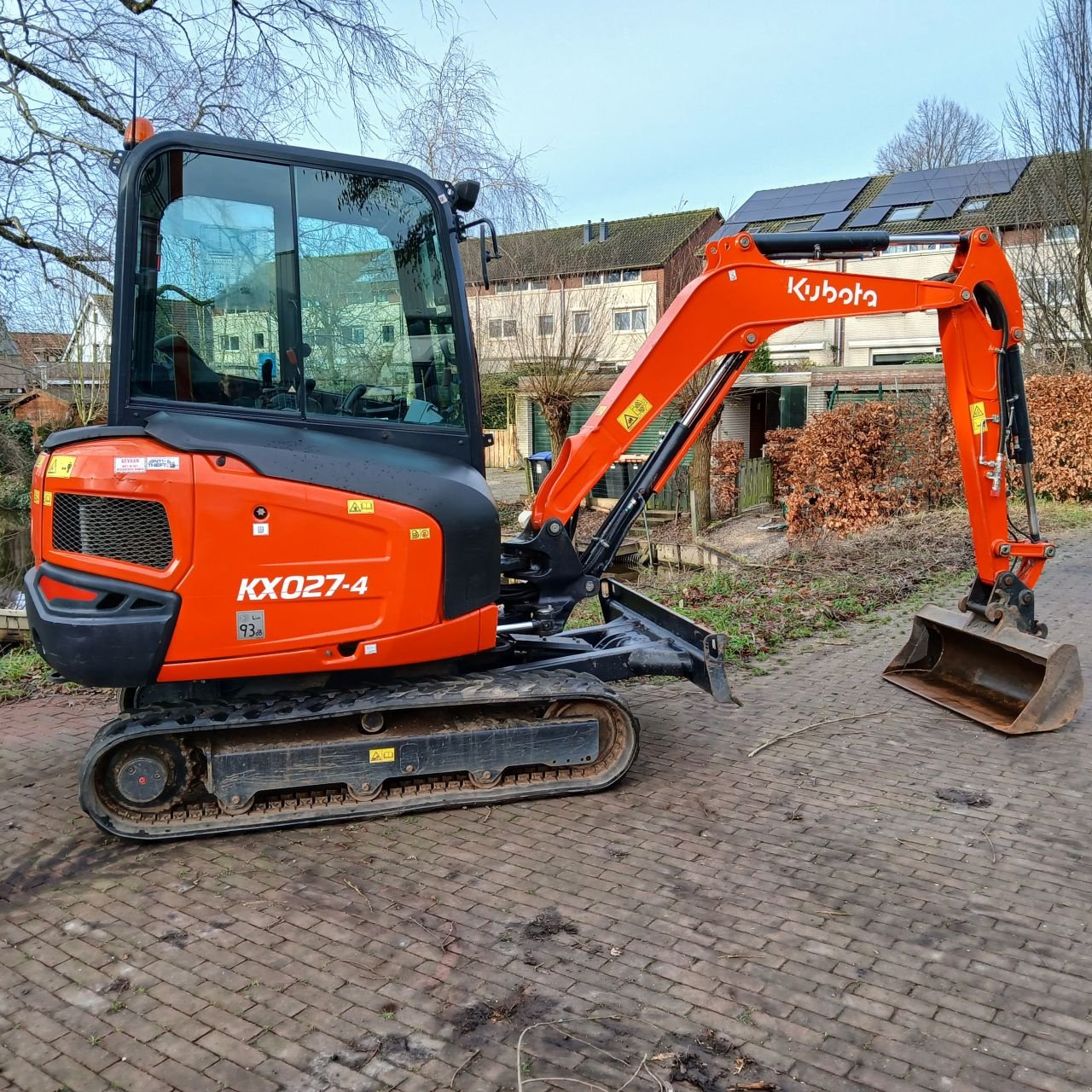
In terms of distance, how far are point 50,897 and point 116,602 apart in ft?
4.27

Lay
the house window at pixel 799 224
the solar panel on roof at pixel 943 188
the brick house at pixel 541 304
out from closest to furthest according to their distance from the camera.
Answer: the brick house at pixel 541 304, the solar panel on roof at pixel 943 188, the house window at pixel 799 224

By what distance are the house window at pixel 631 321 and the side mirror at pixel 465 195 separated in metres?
23.8

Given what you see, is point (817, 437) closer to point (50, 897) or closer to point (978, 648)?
point (978, 648)

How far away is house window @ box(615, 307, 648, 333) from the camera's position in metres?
28.6

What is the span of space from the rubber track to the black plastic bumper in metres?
0.36

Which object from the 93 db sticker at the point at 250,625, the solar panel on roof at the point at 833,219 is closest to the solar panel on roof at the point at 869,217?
the solar panel on roof at the point at 833,219

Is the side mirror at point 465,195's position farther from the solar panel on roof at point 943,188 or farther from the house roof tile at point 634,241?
the solar panel on roof at point 943,188

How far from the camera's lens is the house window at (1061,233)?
18.2 m

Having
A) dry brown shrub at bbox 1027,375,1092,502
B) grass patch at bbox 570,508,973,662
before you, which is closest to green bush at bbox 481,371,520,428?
grass patch at bbox 570,508,973,662

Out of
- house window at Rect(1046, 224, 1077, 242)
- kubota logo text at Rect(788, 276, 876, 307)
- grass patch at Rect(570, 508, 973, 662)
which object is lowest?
grass patch at Rect(570, 508, 973, 662)

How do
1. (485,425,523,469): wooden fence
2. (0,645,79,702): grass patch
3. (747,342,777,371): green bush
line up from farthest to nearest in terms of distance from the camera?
(485,425,523,469): wooden fence, (747,342,777,371): green bush, (0,645,79,702): grass patch

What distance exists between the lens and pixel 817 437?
50.5 ft

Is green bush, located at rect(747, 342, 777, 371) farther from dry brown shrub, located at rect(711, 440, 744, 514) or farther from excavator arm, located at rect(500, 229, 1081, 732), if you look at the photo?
excavator arm, located at rect(500, 229, 1081, 732)

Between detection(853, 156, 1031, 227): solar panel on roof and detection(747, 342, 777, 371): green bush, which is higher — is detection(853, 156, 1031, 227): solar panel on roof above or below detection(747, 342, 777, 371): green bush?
above
